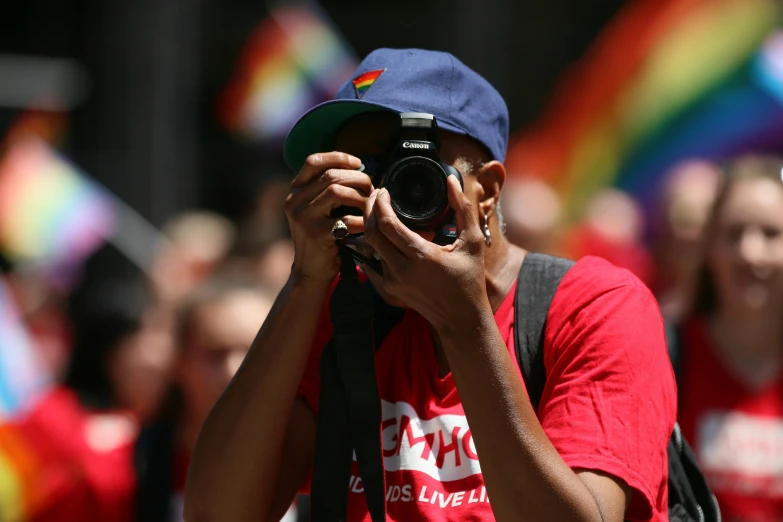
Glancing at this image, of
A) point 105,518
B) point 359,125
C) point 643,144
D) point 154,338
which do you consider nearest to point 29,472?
point 105,518

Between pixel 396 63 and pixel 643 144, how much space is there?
17.0 feet

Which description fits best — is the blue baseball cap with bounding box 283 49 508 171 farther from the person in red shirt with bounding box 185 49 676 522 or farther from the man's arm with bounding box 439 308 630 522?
the man's arm with bounding box 439 308 630 522

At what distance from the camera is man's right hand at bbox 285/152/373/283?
1.86 meters

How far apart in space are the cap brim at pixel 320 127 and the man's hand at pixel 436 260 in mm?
297

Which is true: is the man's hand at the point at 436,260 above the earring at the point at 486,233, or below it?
below

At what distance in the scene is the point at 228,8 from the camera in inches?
446

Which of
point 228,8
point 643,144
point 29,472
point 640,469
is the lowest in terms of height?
point 640,469

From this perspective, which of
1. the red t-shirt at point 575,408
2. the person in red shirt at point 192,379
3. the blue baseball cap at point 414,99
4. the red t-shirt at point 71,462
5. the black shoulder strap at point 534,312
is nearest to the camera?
the red t-shirt at point 575,408

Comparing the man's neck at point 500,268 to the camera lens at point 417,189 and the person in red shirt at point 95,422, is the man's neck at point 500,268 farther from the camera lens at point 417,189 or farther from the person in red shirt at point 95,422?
the person in red shirt at point 95,422

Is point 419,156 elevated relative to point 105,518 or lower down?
elevated

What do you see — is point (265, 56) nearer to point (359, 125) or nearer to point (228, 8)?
point (228, 8)

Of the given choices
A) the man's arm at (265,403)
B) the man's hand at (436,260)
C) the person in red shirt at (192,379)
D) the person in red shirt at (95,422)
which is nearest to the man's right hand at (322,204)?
the man's arm at (265,403)

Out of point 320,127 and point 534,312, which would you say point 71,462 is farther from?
point 534,312

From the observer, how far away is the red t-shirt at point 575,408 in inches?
70.4
